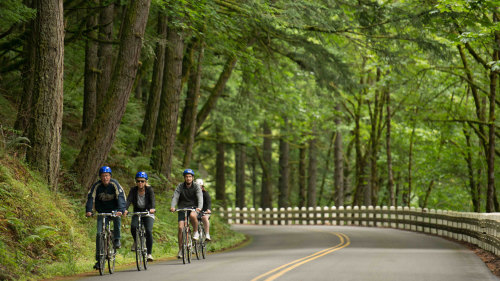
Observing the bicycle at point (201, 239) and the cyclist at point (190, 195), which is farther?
the bicycle at point (201, 239)

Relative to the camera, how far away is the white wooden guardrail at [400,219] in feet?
59.3

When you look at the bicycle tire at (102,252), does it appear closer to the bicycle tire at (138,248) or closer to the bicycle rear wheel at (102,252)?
the bicycle rear wheel at (102,252)

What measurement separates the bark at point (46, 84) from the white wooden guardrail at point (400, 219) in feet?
34.6

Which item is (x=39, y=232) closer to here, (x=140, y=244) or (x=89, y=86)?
(x=140, y=244)

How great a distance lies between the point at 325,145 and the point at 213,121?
19764 mm

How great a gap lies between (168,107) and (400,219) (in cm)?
1595

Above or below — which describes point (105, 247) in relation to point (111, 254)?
above

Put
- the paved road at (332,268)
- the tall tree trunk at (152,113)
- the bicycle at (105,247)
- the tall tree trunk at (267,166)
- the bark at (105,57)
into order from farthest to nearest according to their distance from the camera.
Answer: the tall tree trunk at (267,166)
the tall tree trunk at (152,113)
the bark at (105,57)
the bicycle at (105,247)
the paved road at (332,268)

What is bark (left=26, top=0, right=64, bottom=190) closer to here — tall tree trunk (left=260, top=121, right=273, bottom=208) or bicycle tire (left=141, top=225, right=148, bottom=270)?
bicycle tire (left=141, top=225, right=148, bottom=270)

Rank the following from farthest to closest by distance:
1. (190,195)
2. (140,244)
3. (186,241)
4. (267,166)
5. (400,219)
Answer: (267,166)
(400,219)
(190,195)
(186,241)
(140,244)

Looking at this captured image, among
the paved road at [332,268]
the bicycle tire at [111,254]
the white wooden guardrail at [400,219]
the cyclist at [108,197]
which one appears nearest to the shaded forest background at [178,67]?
the white wooden guardrail at [400,219]

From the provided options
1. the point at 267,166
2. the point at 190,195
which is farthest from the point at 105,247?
the point at 267,166

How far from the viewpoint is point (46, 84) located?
47.4 ft

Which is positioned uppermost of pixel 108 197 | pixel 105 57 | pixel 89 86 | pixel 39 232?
pixel 105 57
